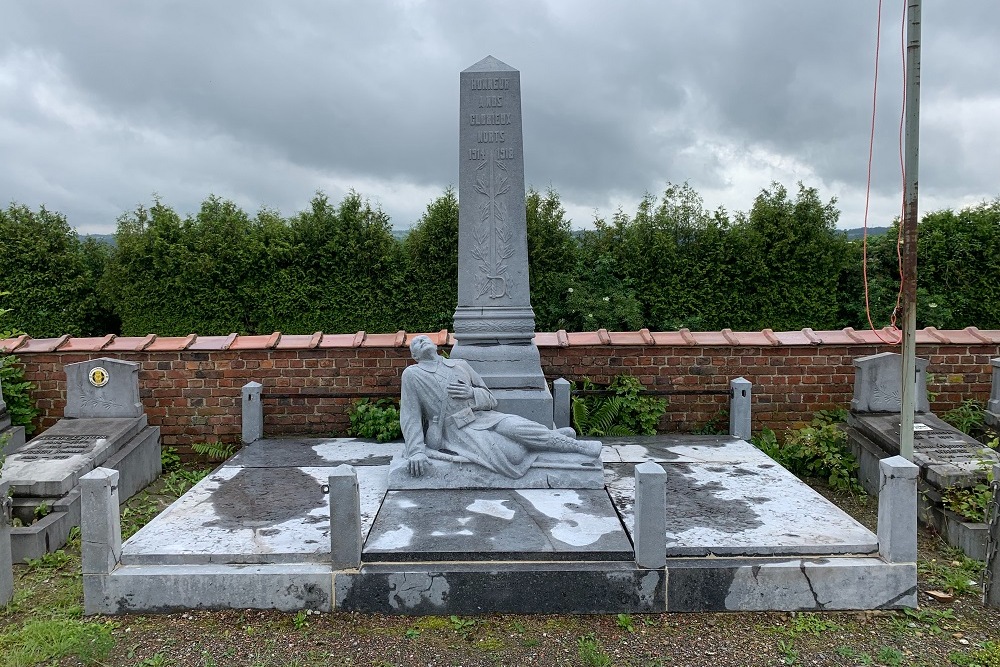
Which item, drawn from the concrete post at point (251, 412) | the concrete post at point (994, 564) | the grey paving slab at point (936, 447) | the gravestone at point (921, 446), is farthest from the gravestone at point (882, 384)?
the concrete post at point (251, 412)

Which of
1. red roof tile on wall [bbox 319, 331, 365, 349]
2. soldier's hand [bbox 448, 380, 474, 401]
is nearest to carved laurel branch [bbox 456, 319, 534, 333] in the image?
soldier's hand [bbox 448, 380, 474, 401]

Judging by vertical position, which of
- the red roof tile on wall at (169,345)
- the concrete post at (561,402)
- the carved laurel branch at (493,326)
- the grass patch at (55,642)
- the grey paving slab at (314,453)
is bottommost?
the grass patch at (55,642)

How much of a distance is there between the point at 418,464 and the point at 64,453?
309 centimetres

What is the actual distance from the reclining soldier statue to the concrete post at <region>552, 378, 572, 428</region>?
A: 139 cm

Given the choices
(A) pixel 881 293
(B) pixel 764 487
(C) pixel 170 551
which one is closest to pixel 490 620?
(C) pixel 170 551

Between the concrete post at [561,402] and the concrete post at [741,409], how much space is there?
159 centimetres

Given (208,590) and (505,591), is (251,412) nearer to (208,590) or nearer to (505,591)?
(208,590)

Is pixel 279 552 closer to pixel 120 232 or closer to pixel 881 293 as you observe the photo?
pixel 120 232

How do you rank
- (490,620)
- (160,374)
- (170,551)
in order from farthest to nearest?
(160,374) → (170,551) → (490,620)

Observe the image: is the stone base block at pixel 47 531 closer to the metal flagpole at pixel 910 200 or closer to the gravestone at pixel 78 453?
the gravestone at pixel 78 453

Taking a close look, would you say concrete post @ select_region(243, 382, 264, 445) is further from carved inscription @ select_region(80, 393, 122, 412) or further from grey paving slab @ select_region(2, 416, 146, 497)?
carved inscription @ select_region(80, 393, 122, 412)

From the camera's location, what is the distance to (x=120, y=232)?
10844 millimetres

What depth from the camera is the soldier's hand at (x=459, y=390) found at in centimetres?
497

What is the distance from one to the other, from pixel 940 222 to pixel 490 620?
30.7 feet
